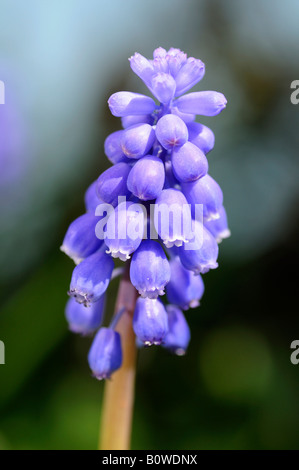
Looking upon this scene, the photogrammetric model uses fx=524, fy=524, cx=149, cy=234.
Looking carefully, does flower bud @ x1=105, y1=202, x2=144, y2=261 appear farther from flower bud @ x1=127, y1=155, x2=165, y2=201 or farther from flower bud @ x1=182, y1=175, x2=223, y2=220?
flower bud @ x1=182, y1=175, x2=223, y2=220

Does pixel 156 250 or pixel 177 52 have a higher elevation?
pixel 177 52

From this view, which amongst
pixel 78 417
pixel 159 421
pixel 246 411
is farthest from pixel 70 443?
pixel 246 411

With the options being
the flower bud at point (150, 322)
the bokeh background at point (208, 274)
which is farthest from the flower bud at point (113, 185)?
the bokeh background at point (208, 274)

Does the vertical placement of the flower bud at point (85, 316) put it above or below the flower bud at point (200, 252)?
below

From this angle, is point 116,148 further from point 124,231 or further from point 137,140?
point 124,231

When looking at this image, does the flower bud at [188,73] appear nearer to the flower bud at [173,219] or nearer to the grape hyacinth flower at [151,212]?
the grape hyacinth flower at [151,212]

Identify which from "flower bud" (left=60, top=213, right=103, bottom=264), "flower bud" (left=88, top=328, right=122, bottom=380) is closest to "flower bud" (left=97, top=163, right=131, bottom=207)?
"flower bud" (left=60, top=213, right=103, bottom=264)

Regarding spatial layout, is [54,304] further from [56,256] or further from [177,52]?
[177,52]
